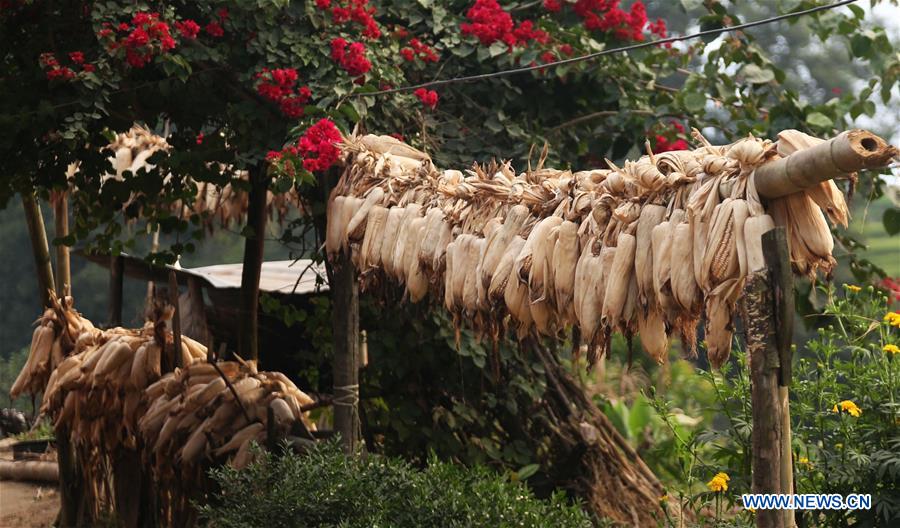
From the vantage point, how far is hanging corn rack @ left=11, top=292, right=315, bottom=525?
4648 mm

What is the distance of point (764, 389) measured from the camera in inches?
94.1

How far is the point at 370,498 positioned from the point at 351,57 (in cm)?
188

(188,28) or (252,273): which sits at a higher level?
(188,28)

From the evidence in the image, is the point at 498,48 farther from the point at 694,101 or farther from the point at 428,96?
the point at 694,101

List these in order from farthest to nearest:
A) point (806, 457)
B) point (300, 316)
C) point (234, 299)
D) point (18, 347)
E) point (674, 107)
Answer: point (18, 347)
point (234, 299)
point (300, 316)
point (674, 107)
point (806, 457)

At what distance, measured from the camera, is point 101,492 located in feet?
18.8

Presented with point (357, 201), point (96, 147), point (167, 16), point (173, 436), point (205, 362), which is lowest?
point (173, 436)

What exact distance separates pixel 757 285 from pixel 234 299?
4868 mm

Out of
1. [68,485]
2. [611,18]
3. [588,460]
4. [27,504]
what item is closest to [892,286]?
[588,460]

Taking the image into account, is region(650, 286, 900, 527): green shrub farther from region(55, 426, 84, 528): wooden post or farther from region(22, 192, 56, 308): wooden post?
region(22, 192, 56, 308): wooden post

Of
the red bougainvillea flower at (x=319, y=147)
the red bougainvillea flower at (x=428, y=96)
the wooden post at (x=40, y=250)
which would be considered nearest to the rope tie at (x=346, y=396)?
the red bougainvillea flower at (x=319, y=147)

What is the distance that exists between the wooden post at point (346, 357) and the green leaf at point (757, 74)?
2254 millimetres

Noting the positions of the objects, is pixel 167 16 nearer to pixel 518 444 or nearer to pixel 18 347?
pixel 518 444

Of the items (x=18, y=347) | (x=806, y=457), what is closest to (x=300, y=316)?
(x=806, y=457)
